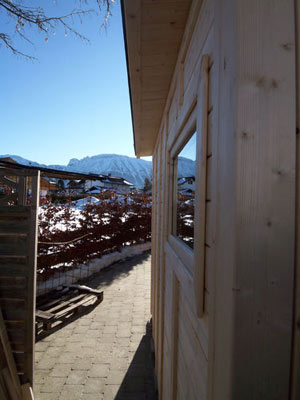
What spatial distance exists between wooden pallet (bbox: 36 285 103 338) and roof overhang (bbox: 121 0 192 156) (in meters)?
4.02

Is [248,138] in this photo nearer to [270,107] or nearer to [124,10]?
→ [270,107]

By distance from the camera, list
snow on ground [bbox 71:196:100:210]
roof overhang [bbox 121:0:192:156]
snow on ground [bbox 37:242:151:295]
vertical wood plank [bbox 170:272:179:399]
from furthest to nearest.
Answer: snow on ground [bbox 71:196:100:210]
snow on ground [bbox 37:242:151:295]
vertical wood plank [bbox 170:272:179:399]
roof overhang [bbox 121:0:192:156]

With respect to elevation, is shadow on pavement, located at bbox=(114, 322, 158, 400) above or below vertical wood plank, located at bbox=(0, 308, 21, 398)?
below

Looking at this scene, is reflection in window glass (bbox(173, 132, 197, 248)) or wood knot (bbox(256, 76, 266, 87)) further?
reflection in window glass (bbox(173, 132, 197, 248))

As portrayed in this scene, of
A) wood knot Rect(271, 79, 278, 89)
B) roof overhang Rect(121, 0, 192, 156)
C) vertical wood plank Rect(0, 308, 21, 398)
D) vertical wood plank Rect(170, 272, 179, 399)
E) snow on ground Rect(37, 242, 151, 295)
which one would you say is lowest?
snow on ground Rect(37, 242, 151, 295)

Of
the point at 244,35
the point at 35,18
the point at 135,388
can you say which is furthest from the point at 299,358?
the point at 135,388

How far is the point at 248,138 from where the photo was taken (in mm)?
615

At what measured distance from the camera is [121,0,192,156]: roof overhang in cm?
137

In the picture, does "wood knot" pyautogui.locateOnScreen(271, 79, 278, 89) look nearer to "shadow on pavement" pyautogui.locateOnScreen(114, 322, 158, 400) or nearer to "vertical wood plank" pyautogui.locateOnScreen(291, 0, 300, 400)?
"vertical wood plank" pyautogui.locateOnScreen(291, 0, 300, 400)

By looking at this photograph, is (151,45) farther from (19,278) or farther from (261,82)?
(19,278)

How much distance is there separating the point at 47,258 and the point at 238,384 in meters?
6.31

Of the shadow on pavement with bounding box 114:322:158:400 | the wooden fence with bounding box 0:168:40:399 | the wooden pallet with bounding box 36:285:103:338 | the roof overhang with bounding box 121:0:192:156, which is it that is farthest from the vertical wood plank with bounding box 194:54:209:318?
the wooden pallet with bounding box 36:285:103:338

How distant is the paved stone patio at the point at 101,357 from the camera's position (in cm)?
Result: 304

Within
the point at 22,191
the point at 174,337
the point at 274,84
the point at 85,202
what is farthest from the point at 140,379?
the point at 85,202
